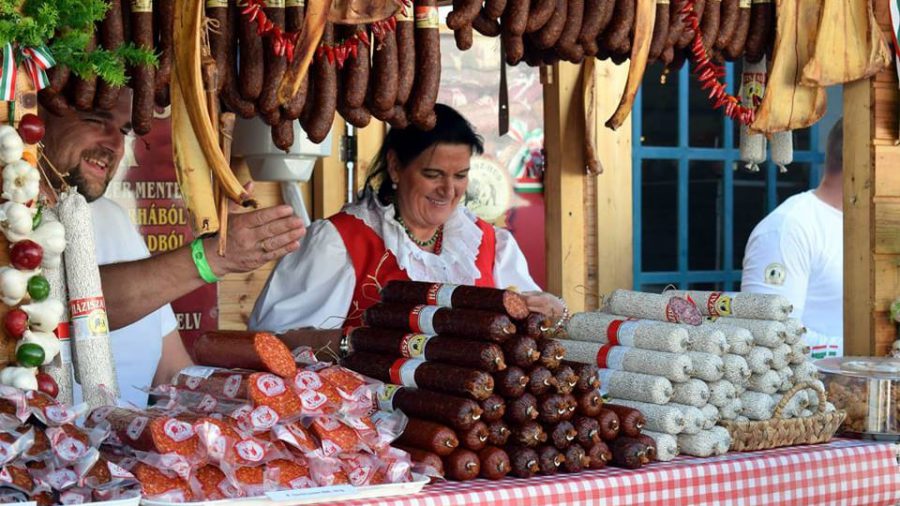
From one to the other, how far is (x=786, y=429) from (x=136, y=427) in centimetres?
191

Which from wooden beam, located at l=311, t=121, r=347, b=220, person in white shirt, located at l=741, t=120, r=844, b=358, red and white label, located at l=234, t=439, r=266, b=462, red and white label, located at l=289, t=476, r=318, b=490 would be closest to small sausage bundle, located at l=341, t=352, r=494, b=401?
red and white label, located at l=289, t=476, r=318, b=490

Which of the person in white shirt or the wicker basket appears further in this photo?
the person in white shirt

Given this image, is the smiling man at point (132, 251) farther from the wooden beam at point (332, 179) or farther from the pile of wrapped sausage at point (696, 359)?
the wooden beam at point (332, 179)

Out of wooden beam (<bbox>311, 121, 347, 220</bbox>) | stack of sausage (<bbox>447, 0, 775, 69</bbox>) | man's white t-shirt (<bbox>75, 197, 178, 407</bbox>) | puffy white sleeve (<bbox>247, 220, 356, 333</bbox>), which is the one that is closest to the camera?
stack of sausage (<bbox>447, 0, 775, 69</bbox>)

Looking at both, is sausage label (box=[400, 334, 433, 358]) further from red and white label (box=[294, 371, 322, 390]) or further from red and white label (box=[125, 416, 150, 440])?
red and white label (box=[125, 416, 150, 440])

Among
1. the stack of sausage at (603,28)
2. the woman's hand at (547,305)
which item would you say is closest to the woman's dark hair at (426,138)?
the stack of sausage at (603,28)

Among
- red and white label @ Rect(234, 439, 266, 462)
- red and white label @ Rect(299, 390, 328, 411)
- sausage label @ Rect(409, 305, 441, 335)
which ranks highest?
sausage label @ Rect(409, 305, 441, 335)

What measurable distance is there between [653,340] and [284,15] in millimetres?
1402

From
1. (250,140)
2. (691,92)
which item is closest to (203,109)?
(250,140)

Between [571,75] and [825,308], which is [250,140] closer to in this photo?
[571,75]

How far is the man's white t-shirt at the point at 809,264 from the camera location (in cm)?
599

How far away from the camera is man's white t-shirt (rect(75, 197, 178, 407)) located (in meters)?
4.50

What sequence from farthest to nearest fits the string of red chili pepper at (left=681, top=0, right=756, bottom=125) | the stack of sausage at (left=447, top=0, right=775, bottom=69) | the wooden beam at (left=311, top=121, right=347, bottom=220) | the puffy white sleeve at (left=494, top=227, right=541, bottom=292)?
the wooden beam at (left=311, top=121, right=347, bottom=220), the puffy white sleeve at (left=494, top=227, right=541, bottom=292), the string of red chili pepper at (left=681, top=0, right=756, bottom=125), the stack of sausage at (left=447, top=0, right=775, bottom=69)

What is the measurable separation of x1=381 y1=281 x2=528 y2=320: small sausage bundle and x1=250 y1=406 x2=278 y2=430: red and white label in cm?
68
